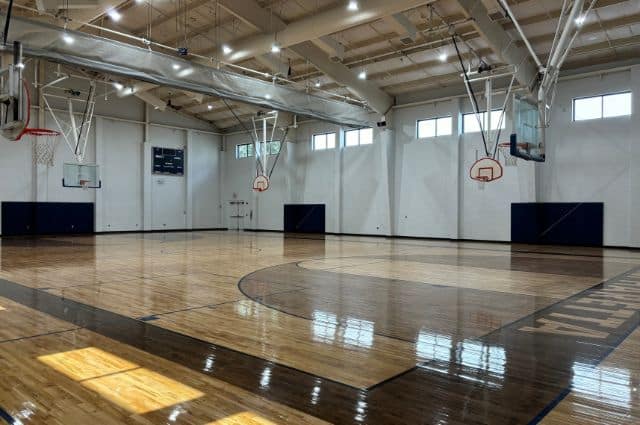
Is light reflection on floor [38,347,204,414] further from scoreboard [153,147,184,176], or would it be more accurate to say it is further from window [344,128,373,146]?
scoreboard [153,147,184,176]

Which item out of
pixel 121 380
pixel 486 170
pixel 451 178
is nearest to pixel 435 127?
pixel 451 178

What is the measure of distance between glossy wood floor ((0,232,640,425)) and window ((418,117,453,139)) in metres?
12.7

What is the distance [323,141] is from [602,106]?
42.3 feet

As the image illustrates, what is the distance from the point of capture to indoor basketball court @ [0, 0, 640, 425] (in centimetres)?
356

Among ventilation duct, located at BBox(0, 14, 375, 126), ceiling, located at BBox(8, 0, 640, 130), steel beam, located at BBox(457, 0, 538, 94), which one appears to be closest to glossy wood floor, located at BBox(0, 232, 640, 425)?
ventilation duct, located at BBox(0, 14, 375, 126)

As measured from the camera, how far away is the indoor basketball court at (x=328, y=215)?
3557 mm

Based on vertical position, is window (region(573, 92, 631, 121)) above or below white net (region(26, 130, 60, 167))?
above

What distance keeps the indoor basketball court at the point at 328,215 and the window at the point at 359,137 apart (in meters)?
0.10

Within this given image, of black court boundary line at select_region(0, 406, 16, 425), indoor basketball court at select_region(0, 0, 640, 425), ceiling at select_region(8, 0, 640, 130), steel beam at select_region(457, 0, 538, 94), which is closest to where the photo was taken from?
black court boundary line at select_region(0, 406, 16, 425)

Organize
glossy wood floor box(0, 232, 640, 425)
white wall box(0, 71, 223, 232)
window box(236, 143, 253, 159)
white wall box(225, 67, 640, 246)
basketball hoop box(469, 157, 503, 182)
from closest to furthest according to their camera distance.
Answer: glossy wood floor box(0, 232, 640, 425) → basketball hoop box(469, 157, 503, 182) → white wall box(225, 67, 640, 246) → white wall box(0, 71, 223, 232) → window box(236, 143, 253, 159)

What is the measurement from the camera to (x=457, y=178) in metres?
20.3

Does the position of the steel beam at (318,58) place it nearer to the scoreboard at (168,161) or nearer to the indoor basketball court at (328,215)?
the indoor basketball court at (328,215)

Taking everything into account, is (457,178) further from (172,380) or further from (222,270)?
(172,380)

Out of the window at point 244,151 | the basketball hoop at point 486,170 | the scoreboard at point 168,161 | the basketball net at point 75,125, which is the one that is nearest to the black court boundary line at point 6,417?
the basketball hoop at point 486,170
